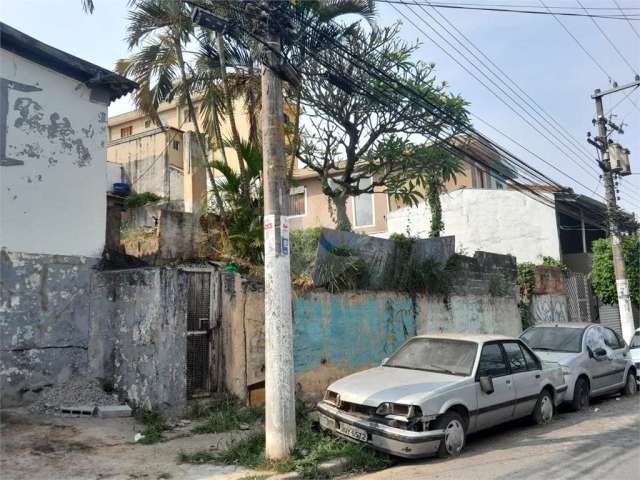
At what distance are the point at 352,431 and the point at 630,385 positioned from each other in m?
7.77

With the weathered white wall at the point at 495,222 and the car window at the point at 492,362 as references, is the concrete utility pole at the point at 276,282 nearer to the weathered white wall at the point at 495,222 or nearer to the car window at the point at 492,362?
the car window at the point at 492,362

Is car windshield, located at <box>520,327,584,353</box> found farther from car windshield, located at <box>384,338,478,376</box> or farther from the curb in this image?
the curb

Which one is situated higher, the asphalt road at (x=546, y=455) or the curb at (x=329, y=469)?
the curb at (x=329, y=469)

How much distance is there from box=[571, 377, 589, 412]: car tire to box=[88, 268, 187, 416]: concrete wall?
6519 millimetres

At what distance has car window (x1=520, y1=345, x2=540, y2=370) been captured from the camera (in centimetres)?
824

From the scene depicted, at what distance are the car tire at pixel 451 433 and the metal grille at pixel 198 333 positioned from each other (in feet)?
13.1

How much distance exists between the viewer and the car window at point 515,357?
7.89 metres

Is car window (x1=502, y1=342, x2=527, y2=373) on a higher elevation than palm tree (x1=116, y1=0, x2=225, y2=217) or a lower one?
lower

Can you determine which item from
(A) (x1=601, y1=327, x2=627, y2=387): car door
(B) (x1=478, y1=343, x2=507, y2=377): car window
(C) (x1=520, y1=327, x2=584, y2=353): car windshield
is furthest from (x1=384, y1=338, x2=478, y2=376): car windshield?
(A) (x1=601, y1=327, x2=627, y2=387): car door

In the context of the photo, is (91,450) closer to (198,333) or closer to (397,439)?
(198,333)

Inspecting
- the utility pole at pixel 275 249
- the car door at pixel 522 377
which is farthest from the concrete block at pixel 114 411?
the car door at pixel 522 377

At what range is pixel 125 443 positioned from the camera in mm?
6941

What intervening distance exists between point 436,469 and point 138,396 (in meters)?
4.51

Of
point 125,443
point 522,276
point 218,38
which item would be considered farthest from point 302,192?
point 125,443
